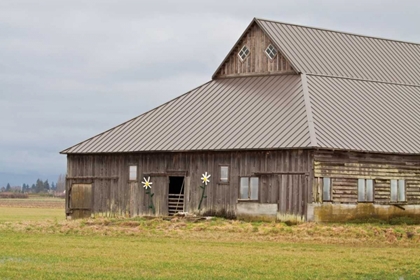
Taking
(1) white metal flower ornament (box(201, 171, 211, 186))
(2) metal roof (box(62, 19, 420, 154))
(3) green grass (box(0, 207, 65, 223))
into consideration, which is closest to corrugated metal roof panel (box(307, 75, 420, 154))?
(2) metal roof (box(62, 19, 420, 154))

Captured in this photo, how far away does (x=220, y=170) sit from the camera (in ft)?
166

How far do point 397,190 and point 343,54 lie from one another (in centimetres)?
1116

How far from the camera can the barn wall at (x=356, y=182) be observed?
4706cm

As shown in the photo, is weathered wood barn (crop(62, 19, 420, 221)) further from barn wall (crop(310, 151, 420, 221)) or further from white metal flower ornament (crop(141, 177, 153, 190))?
white metal flower ornament (crop(141, 177, 153, 190))

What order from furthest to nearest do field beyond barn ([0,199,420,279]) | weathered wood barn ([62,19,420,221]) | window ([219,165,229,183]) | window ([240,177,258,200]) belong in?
window ([219,165,229,183]) → window ([240,177,258,200]) → weathered wood barn ([62,19,420,221]) → field beyond barn ([0,199,420,279])

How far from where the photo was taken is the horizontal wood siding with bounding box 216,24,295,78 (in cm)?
5529

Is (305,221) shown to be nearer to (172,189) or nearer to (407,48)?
(172,189)

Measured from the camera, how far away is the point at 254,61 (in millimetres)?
57000

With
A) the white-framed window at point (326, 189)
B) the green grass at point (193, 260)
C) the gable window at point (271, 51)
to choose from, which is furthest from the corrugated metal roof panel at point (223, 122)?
the green grass at point (193, 260)

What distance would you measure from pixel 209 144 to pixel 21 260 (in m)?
23.8

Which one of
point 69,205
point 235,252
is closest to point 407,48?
point 69,205

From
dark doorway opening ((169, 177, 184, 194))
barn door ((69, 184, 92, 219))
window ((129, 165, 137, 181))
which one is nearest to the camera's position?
window ((129, 165, 137, 181))

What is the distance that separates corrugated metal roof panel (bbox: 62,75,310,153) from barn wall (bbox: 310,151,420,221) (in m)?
2.24

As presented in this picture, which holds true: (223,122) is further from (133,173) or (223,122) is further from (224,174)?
(133,173)
